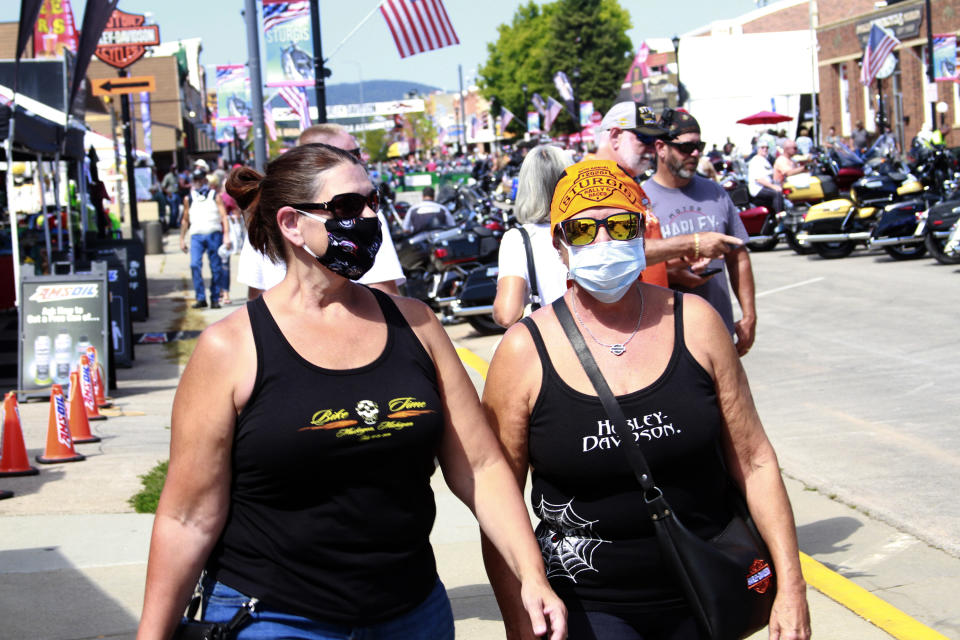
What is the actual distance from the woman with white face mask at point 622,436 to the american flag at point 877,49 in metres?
34.2

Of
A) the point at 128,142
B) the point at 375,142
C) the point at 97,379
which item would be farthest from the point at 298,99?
the point at 375,142

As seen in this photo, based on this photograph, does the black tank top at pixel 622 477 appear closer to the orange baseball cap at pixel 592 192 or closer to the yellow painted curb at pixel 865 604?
the orange baseball cap at pixel 592 192

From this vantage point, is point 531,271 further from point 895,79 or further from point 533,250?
point 895,79

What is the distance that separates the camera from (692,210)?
5.34 m

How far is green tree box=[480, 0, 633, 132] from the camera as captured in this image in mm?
86438

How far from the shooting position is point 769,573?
9.48 ft

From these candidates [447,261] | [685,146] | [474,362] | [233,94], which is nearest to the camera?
[685,146]

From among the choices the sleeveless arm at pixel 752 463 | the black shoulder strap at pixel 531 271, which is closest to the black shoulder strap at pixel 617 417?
the sleeveless arm at pixel 752 463

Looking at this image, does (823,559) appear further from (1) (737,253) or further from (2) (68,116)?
(2) (68,116)

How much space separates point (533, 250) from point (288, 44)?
14054mm

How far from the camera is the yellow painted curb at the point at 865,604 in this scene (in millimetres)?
4547

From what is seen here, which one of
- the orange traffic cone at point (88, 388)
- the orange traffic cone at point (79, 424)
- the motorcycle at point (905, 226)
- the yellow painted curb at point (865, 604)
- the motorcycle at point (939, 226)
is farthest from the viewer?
the motorcycle at point (905, 226)

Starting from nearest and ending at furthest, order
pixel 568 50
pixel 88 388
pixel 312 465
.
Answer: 1. pixel 312 465
2. pixel 88 388
3. pixel 568 50

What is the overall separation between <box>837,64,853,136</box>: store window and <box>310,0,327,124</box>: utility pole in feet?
126
